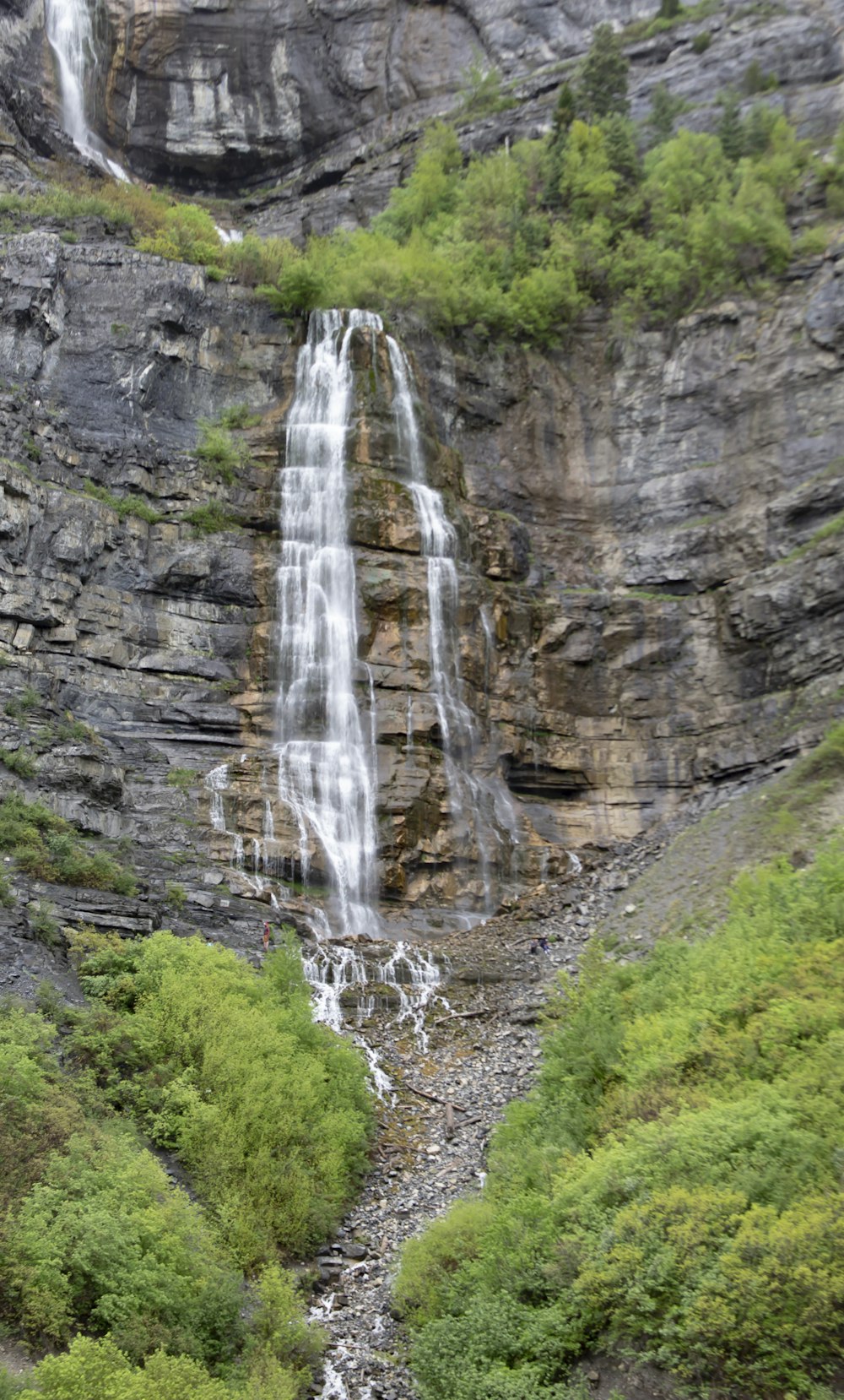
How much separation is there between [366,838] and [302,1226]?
14.5 m

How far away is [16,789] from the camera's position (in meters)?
22.8

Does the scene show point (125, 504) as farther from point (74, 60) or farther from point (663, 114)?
point (74, 60)

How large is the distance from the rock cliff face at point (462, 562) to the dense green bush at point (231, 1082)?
21.9 feet

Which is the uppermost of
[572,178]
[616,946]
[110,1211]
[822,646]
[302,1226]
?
[572,178]

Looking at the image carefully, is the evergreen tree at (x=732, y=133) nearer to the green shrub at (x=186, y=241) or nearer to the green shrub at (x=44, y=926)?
the green shrub at (x=186, y=241)

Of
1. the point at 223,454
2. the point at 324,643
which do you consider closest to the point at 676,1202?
the point at 324,643

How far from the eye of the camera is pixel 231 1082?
15562 millimetres

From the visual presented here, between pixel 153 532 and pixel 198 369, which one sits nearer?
pixel 153 532

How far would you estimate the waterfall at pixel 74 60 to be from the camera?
5031cm

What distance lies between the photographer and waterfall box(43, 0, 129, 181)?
50312 mm

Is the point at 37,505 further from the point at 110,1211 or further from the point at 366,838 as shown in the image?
the point at 110,1211

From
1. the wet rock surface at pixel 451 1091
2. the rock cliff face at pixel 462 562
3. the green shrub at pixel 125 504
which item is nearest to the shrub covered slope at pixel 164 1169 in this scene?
the wet rock surface at pixel 451 1091

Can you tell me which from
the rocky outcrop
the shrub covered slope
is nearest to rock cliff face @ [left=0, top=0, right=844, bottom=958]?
the shrub covered slope

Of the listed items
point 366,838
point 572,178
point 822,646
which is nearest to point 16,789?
point 366,838
